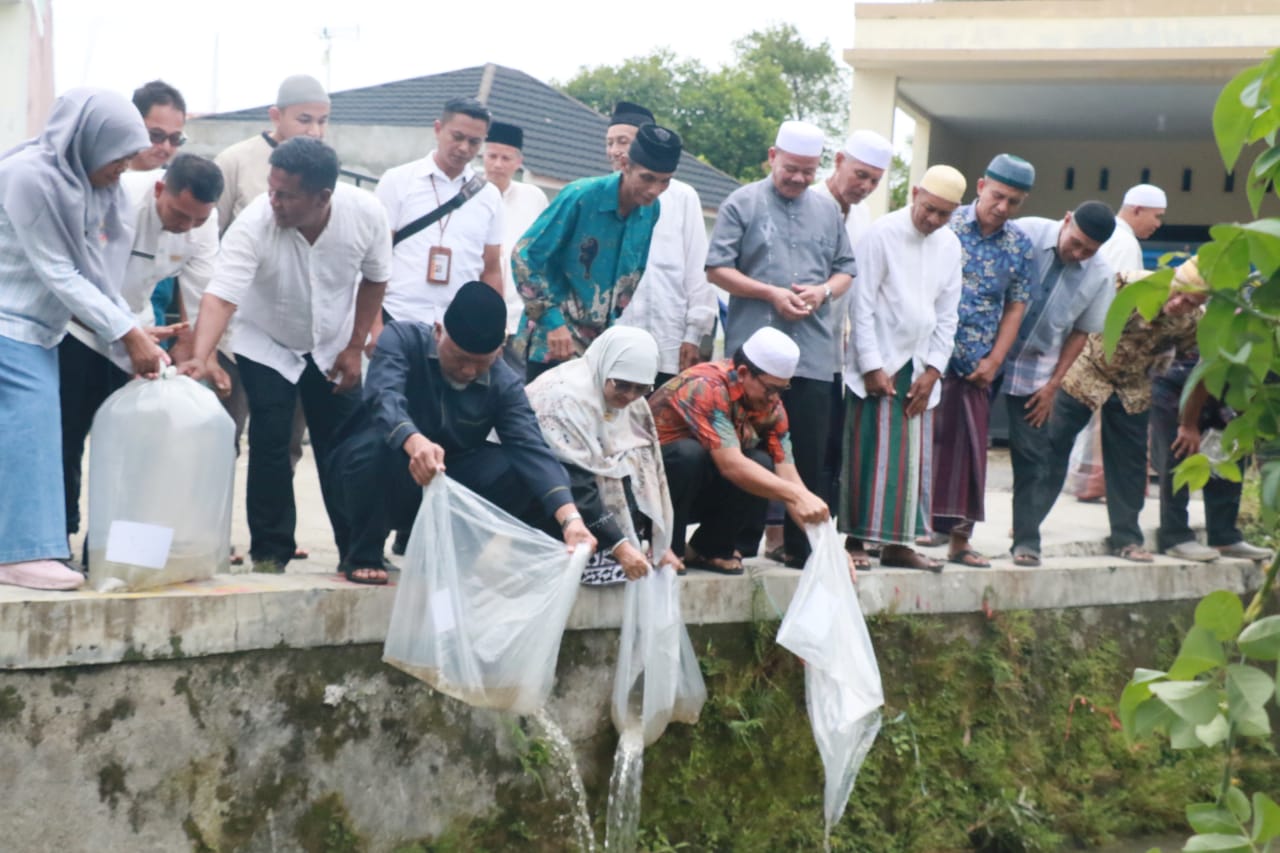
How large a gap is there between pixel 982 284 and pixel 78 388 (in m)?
3.61

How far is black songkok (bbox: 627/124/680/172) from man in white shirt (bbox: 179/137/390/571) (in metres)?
0.99

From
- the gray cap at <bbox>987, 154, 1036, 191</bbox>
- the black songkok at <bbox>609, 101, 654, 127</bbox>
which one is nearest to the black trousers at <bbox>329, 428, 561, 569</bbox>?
the black songkok at <bbox>609, 101, 654, 127</bbox>

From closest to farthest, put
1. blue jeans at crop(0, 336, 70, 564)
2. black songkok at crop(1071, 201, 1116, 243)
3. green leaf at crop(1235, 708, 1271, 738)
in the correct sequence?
green leaf at crop(1235, 708, 1271, 738)
blue jeans at crop(0, 336, 70, 564)
black songkok at crop(1071, 201, 1116, 243)

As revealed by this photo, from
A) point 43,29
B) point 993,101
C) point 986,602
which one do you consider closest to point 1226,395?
point 986,602

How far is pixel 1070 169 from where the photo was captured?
52.3ft

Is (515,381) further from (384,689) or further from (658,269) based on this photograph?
(658,269)

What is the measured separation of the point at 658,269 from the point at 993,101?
8797 millimetres

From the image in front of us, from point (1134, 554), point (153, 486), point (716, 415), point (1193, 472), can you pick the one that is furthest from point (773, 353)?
point (1193, 472)

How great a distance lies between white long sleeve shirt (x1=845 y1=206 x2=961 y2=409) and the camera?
6.18 meters

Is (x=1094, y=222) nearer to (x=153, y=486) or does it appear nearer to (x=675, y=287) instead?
(x=675, y=287)

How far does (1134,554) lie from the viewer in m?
7.21

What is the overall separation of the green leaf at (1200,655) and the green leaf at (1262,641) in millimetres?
25

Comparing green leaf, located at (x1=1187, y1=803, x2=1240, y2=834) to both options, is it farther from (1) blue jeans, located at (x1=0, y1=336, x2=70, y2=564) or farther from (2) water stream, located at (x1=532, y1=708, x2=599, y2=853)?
(2) water stream, located at (x1=532, y1=708, x2=599, y2=853)

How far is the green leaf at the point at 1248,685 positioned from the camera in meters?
1.50
